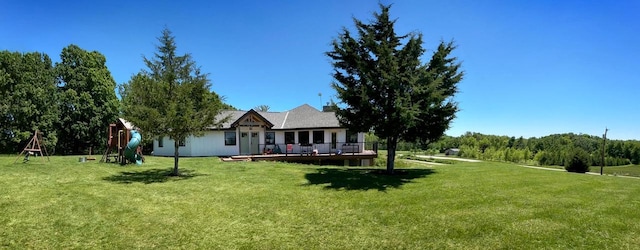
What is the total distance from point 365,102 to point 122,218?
8.66 metres

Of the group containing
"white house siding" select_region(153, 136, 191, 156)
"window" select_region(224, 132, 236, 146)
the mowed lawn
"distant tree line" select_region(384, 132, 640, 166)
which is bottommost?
"distant tree line" select_region(384, 132, 640, 166)

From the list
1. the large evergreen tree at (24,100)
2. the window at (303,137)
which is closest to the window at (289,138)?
the window at (303,137)

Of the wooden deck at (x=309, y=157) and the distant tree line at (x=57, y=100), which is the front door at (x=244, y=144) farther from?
the distant tree line at (x=57, y=100)

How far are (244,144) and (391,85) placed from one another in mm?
17413

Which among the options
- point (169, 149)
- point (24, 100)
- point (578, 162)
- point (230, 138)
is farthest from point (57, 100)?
point (578, 162)

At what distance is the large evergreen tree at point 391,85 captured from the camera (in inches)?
514

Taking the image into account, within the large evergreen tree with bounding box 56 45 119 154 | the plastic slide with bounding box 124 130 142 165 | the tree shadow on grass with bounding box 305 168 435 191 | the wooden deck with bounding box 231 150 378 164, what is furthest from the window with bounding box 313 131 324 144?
the large evergreen tree with bounding box 56 45 119 154

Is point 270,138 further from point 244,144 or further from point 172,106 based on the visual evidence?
point 172,106

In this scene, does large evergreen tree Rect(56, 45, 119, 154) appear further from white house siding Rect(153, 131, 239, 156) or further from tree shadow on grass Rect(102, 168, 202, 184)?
tree shadow on grass Rect(102, 168, 202, 184)

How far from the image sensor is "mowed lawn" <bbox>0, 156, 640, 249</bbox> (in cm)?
664

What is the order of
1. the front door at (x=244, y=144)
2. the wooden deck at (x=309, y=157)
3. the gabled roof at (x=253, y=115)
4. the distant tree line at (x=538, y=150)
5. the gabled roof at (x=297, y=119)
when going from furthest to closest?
the distant tree line at (x=538, y=150)
the front door at (x=244, y=144)
the gabled roof at (x=297, y=119)
the gabled roof at (x=253, y=115)
the wooden deck at (x=309, y=157)

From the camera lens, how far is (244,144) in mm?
27609

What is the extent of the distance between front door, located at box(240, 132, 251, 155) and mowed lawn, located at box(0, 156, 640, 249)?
1491 centimetres

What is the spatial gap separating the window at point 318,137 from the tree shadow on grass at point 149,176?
12.7 metres
